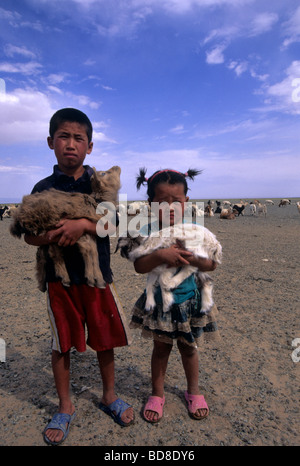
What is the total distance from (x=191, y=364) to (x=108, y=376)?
65 cm

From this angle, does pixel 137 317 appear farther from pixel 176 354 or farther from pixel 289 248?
pixel 289 248

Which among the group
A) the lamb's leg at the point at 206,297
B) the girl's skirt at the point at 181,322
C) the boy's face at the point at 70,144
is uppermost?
the boy's face at the point at 70,144

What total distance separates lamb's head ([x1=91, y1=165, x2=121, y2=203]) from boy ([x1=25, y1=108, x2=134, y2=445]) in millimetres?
96

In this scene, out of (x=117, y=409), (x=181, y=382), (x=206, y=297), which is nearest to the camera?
(x=206, y=297)

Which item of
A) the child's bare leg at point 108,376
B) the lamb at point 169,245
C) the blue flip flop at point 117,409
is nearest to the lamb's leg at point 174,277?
the lamb at point 169,245

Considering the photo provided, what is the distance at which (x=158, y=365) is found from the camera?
2.20m

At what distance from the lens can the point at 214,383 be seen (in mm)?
2613

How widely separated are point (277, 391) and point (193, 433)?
0.93m

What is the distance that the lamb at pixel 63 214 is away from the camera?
182 centimetres

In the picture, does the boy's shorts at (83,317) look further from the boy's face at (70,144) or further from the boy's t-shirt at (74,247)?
the boy's face at (70,144)

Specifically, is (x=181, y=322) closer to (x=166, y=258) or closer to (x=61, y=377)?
(x=166, y=258)

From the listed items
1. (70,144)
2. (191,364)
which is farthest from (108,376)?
(70,144)

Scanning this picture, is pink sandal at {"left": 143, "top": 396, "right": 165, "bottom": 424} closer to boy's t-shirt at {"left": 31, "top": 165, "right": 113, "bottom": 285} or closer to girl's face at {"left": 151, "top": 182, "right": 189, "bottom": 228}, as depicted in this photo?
boy's t-shirt at {"left": 31, "top": 165, "right": 113, "bottom": 285}

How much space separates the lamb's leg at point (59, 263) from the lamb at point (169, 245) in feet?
1.33
